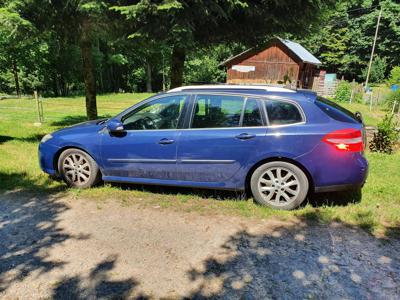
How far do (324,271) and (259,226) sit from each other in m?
1.08

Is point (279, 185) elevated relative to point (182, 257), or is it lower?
elevated

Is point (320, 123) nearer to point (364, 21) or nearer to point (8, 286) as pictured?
point (8, 286)

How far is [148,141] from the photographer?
5.07m

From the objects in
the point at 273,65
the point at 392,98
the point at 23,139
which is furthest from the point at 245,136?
the point at 273,65

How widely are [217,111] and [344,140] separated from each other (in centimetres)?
168

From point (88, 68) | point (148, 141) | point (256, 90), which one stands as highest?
point (88, 68)

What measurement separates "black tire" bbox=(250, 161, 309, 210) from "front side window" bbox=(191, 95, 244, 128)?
2.45 ft

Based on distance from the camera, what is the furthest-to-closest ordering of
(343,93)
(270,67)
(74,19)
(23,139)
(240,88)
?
(270,67), (343,93), (23,139), (74,19), (240,88)

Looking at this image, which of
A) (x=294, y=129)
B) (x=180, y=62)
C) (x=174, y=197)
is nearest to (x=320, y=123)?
(x=294, y=129)

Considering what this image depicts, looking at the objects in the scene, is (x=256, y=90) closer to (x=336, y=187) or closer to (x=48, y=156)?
(x=336, y=187)

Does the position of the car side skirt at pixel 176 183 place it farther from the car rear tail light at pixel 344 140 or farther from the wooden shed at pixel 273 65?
the wooden shed at pixel 273 65

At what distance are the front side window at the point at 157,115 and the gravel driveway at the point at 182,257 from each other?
4.01 feet

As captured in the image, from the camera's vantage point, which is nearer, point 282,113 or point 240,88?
point 282,113

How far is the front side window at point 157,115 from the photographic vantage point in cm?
508
